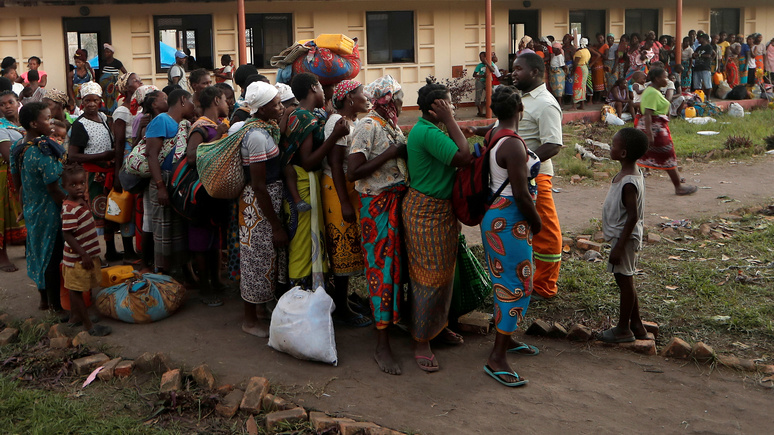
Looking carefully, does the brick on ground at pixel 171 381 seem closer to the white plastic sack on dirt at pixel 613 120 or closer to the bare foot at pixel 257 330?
the bare foot at pixel 257 330

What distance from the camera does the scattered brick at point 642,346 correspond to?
4.54 meters

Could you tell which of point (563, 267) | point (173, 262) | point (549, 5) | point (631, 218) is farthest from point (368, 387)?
point (549, 5)

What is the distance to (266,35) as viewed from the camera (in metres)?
15.9

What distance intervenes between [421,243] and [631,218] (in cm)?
128

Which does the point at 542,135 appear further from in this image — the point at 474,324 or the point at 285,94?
the point at 285,94

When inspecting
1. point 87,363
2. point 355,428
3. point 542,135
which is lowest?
point 355,428

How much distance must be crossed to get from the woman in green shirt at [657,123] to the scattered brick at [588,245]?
7.21 feet

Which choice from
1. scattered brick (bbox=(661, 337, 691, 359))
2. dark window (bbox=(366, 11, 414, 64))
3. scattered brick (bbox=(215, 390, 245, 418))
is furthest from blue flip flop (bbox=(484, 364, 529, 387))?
dark window (bbox=(366, 11, 414, 64))

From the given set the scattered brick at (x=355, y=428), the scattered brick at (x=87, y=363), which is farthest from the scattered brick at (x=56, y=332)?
the scattered brick at (x=355, y=428)

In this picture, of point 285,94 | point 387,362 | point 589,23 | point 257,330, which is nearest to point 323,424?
point 387,362

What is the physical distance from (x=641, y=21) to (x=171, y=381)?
17.8m

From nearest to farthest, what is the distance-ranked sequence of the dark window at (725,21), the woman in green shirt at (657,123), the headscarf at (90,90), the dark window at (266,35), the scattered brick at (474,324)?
the scattered brick at (474,324) → the headscarf at (90,90) → the woman in green shirt at (657,123) → the dark window at (266,35) → the dark window at (725,21)

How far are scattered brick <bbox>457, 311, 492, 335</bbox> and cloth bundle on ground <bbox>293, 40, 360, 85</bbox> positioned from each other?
88.6 inches

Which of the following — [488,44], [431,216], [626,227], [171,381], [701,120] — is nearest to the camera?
[171,381]
